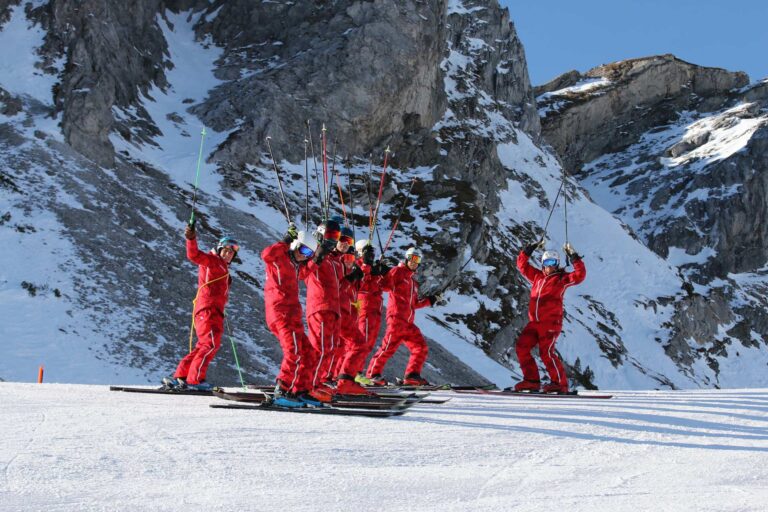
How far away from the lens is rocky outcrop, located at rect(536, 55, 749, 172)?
377 ft

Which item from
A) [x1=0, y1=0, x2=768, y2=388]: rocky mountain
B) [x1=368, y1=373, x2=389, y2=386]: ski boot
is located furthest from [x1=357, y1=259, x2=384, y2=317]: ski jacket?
[x1=0, y1=0, x2=768, y2=388]: rocky mountain

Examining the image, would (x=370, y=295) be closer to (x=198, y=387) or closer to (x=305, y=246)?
(x=198, y=387)

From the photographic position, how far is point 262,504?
4410 mm

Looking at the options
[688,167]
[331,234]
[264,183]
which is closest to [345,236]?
[331,234]

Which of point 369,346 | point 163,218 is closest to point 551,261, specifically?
point 369,346

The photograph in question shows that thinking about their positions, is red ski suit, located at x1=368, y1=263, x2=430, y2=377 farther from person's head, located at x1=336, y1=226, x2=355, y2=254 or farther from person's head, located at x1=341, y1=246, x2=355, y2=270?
person's head, located at x1=336, y1=226, x2=355, y2=254

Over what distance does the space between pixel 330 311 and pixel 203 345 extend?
238 cm

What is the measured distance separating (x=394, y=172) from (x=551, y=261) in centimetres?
4386

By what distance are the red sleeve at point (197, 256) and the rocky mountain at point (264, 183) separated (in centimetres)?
681

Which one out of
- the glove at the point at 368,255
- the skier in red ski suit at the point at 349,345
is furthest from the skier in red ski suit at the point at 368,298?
the skier in red ski suit at the point at 349,345

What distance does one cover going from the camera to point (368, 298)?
1280 cm

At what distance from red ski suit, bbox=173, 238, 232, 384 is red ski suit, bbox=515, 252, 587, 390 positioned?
173 inches

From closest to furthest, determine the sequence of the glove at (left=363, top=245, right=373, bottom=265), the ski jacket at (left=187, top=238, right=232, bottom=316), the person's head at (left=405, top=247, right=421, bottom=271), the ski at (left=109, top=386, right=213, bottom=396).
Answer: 1. the ski at (left=109, top=386, right=213, bottom=396)
2. the ski jacket at (left=187, top=238, right=232, bottom=316)
3. the glove at (left=363, top=245, right=373, bottom=265)
4. the person's head at (left=405, top=247, right=421, bottom=271)

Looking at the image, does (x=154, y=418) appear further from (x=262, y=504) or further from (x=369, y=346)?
(x=369, y=346)
